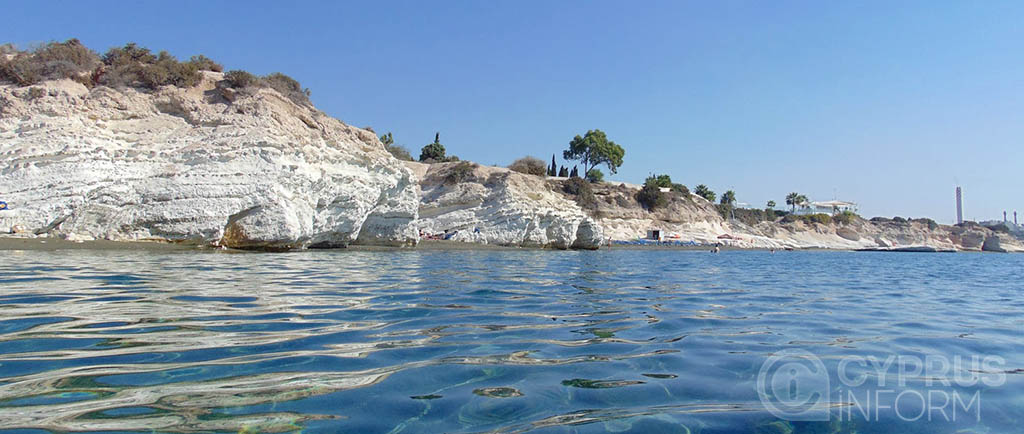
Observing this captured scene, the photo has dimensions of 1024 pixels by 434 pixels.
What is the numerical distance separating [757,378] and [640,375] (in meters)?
0.70

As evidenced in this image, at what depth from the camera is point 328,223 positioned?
20109mm

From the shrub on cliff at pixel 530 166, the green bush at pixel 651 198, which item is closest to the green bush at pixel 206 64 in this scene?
the shrub on cliff at pixel 530 166

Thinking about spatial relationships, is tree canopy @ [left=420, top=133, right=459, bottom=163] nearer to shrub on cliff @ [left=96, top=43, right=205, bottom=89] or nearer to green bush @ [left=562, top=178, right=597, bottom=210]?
green bush @ [left=562, top=178, right=597, bottom=210]

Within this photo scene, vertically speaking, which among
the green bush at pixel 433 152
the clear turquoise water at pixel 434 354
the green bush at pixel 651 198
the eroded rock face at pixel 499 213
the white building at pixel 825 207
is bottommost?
the clear turquoise water at pixel 434 354

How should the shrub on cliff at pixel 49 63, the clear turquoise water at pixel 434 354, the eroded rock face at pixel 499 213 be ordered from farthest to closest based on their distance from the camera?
the eroded rock face at pixel 499 213 < the shrub on cliff at pixel 49 63 < the clear turquoise water at pixel 434 354

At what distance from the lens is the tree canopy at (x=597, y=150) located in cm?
6788

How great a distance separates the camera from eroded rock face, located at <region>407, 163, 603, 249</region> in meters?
31.9

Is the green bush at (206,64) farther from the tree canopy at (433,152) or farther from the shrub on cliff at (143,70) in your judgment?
the tree canopy at (433,152)

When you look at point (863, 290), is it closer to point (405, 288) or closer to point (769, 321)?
point (769, 321)

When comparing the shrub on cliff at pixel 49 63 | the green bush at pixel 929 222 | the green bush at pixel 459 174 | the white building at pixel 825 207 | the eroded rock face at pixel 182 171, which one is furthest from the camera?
the white building at pixel 825 207

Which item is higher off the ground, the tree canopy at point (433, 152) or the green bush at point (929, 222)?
the tree canopy at point (433, 152)

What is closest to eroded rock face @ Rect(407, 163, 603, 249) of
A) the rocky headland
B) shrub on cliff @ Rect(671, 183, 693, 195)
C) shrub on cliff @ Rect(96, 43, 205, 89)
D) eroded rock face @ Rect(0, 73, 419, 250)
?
the rocky headland

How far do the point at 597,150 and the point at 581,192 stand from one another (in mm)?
17282

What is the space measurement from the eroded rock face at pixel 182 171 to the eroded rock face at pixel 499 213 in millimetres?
9495
